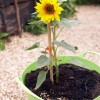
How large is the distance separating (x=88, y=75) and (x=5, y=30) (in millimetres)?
1599

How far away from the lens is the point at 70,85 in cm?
129

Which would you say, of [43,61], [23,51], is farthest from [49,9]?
[23,51]

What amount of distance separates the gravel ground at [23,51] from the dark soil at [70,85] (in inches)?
12.6

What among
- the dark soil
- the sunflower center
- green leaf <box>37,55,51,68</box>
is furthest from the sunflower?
the dark soil

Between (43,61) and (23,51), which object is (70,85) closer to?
(43,61)

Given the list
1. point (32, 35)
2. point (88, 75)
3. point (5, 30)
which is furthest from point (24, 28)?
point (88, 75)

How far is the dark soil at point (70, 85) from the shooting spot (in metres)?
1.23

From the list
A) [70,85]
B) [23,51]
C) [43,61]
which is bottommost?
[23,51]

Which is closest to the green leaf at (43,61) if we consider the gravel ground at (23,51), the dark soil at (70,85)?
the dark soil at (70,85)

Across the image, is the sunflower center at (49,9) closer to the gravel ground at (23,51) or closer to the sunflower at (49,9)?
the sunflower at (49,9)

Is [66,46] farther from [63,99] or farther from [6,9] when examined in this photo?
[6,9]

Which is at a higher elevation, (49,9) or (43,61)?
(49,9)

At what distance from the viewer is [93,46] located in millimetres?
2756

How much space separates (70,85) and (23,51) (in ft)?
4.26
